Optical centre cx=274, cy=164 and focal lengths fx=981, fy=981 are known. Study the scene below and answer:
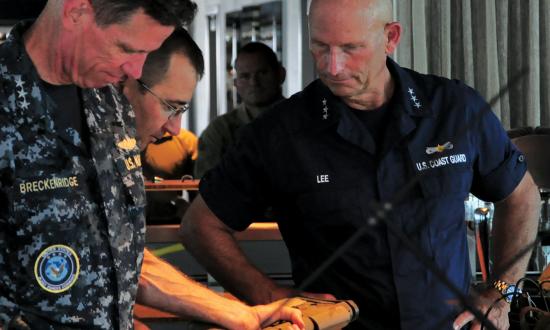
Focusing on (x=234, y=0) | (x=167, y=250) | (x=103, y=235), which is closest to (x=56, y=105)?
(x=103, y=235)

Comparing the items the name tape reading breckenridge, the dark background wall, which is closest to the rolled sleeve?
the name tape reading breckenridge

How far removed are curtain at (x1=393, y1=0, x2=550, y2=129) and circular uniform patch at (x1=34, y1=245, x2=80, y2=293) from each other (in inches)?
134

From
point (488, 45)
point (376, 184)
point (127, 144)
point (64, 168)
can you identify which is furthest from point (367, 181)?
point (488, 45)

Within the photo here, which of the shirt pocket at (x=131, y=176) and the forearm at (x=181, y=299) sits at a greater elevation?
the shirt pocket at (x=131, y=176)

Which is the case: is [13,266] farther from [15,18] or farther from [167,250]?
[15,18]

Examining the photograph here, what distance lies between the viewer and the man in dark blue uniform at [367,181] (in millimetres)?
2020

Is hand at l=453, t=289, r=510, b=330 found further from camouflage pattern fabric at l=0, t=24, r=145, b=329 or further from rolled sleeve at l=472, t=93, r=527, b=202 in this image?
camouflage pattern fabric at l=0, t=24, r=145, b=329

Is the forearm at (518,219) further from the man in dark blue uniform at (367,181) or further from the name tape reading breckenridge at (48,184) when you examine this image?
the name tape reading breckenridge at (48,184)

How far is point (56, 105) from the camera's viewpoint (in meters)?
1.55

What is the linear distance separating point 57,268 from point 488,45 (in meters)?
3.51

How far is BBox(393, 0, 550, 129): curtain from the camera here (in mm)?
4637

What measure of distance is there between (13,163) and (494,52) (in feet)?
11.6

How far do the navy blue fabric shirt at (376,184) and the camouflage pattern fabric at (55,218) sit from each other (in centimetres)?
56

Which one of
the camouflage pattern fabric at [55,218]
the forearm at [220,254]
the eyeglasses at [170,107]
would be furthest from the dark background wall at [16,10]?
the camouflage pattern fabric at [55,218]
